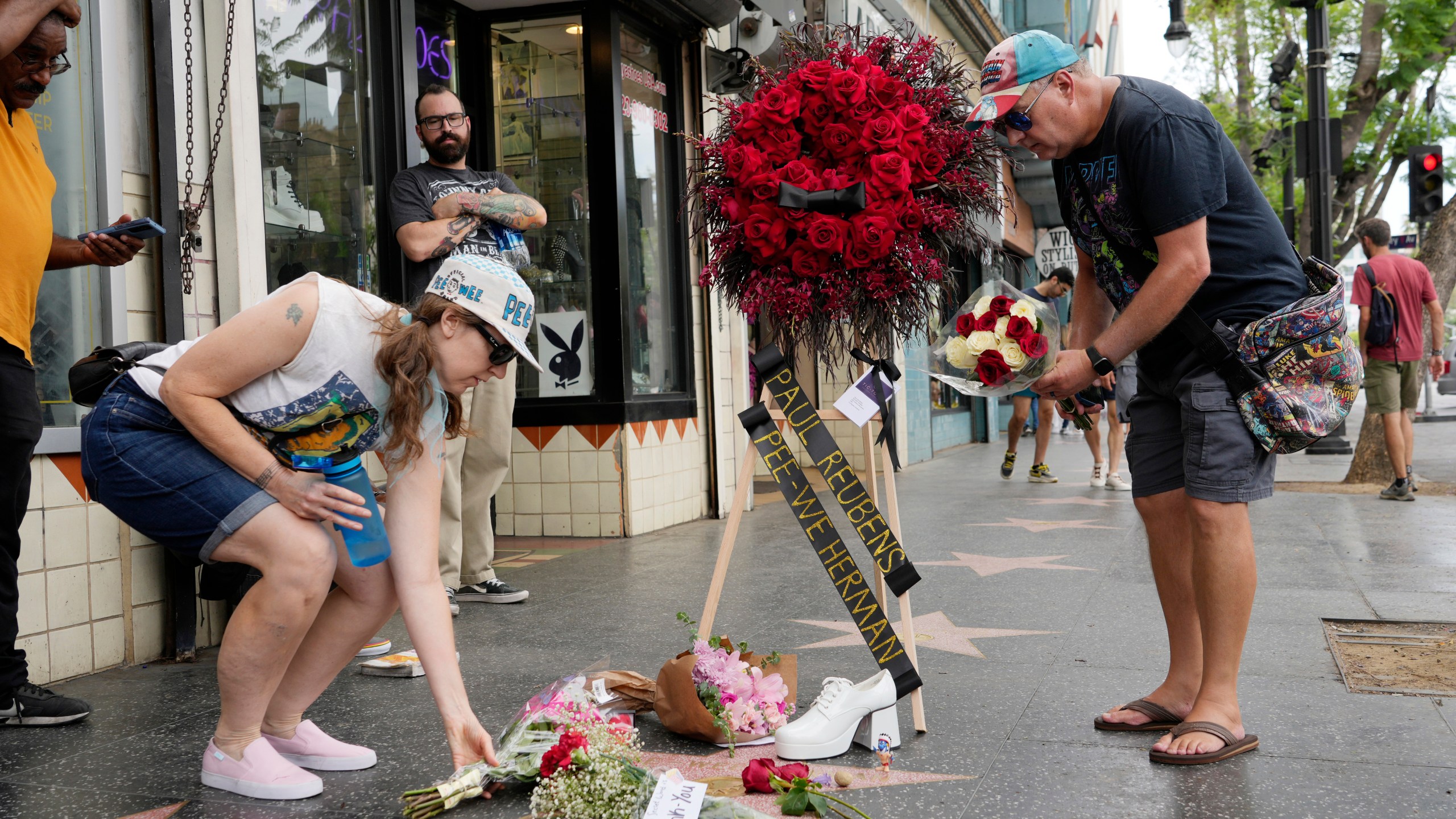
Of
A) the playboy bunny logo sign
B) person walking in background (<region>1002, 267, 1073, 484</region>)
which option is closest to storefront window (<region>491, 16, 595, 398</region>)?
the playboy bunny logo sign

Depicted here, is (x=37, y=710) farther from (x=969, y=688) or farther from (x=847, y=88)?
(x=847, y=88)

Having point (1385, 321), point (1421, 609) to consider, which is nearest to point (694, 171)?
point (1421, 609)

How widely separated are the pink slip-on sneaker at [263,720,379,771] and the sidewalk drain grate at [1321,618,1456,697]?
2.87m

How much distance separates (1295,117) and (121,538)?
51.8 ft

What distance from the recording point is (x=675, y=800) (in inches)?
89.6

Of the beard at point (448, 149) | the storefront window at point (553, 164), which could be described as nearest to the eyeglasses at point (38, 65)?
the beard at point (448, 149)

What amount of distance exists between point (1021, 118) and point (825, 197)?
538 mm

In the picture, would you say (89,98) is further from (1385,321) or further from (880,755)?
(1385,321)

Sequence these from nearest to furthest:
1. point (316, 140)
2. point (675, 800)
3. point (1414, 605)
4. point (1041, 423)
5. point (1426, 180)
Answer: point (675, 800) → point (1414, 605) → point (316, 140) → point (1041, 423) → point (1426, 180)

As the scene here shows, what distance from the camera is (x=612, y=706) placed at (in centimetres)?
312

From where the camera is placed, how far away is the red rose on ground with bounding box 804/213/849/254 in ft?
9.49

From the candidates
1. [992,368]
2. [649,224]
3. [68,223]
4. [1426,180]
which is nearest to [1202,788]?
[992,368]

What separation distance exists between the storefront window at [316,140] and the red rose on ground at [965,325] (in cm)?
310

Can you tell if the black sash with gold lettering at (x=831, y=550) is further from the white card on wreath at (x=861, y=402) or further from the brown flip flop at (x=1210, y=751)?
the brown flip flop at (x=1210, y=751)
